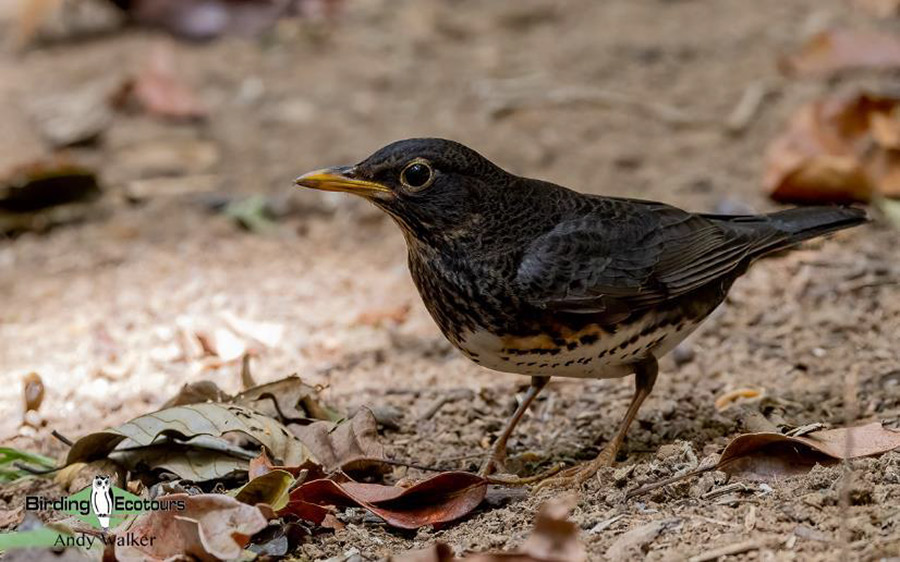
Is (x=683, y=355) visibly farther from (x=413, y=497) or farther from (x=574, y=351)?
(x=413, y=497)

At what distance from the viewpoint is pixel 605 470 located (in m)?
4.50

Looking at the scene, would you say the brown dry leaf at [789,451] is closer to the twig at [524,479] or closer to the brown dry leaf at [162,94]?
the twig at [524,479]

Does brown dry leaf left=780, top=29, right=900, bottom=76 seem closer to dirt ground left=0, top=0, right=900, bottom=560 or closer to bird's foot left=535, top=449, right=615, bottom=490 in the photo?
dirt ground left=0, top=0, right=900, bottom=560

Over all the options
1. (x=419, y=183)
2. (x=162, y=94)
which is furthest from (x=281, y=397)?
(x=162, y=94)

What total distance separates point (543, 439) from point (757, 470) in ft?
3.95

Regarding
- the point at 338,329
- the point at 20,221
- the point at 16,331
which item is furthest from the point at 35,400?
the point at 20,221

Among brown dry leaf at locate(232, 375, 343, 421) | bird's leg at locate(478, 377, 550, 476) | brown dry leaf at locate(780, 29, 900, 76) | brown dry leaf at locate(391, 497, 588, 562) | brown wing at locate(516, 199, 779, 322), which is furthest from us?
brown dry leaf at locate(780, 29, 900, 76)

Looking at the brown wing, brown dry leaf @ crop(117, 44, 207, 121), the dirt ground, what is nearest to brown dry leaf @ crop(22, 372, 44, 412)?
the dirt ground

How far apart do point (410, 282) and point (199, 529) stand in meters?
3.21

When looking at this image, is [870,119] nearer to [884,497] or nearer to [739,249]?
[739,249]

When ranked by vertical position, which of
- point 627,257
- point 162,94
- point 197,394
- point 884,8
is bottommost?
point 197,394

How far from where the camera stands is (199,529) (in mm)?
3734

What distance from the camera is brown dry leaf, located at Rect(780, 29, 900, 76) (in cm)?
867

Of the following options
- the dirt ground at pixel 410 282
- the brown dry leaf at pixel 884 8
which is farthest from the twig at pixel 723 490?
the brown dry leaf at pixel 884 8
